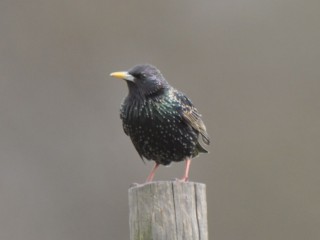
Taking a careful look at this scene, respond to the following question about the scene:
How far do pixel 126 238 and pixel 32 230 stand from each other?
1.29m

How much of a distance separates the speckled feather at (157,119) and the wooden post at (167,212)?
121 cm

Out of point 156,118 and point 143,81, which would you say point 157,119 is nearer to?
point 156,118

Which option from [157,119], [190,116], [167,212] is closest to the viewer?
[167,212]

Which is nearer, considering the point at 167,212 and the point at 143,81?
the point at 167,212

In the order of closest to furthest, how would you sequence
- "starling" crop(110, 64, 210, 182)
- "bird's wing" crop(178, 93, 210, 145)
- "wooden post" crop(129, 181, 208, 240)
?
"wooden post" crop(129, 181, 208, 240)
"starling" crop(110, 64, 210, 182)
"bird's wing" crop(178, 93, 210, 145)

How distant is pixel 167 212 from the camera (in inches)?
188

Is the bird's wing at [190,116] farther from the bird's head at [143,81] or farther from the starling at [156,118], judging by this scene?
the bird's head at [143,81]

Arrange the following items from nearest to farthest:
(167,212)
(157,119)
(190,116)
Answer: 1. (167,212)
2. (157,119)
3. (190,116)

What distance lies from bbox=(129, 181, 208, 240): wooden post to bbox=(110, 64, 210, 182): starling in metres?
1.21

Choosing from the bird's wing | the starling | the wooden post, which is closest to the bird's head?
the starling

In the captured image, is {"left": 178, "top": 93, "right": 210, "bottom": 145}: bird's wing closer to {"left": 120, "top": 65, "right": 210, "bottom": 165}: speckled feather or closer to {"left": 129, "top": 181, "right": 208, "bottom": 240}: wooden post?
{"left": 120, "top": 65, "right": 210, "bottom": 165}: speckled feather

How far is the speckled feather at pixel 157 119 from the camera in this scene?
6.04m

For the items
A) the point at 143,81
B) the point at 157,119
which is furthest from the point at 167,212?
the point at 143,81

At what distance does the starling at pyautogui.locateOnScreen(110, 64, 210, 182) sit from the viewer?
19.8 feet
